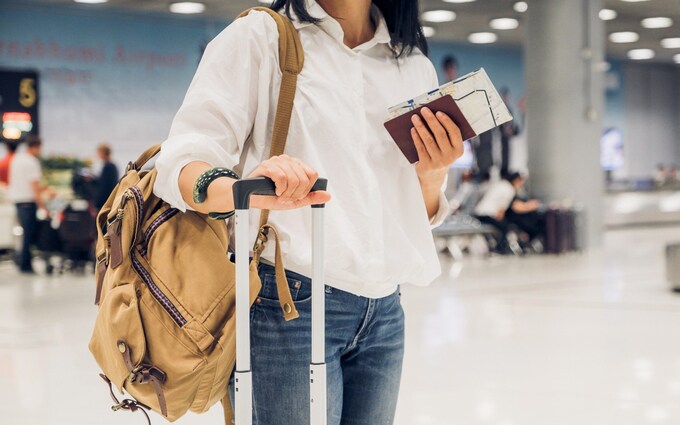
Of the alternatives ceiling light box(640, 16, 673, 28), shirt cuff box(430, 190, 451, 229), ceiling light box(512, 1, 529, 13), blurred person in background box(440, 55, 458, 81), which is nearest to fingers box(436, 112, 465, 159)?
shirt cuff box(430, 190, 451, 229)

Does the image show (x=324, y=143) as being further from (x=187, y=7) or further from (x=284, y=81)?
(x=187, y=7)

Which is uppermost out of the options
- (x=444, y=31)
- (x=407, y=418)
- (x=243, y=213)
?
(x=444, y=31)

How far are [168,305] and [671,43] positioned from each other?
23.9m

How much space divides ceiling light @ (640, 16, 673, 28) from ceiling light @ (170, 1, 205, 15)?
955cm

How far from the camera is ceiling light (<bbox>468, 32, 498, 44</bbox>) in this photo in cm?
2044

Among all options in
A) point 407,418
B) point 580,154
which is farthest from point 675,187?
point 407,418

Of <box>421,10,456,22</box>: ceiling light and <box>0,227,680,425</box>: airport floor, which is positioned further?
<box>421,10,456,22</box>: ceiling light

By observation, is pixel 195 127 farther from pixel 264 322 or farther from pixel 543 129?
pixel 543 129

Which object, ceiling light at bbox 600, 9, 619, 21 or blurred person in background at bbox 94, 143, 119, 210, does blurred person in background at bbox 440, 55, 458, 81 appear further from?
blurred person in background at bbox 94, 143, 119, 210

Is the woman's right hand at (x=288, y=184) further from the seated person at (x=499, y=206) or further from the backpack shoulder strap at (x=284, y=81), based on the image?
the seated person at (x=499, y=206)

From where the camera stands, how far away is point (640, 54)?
25.1 metres

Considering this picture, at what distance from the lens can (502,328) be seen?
7.04 m

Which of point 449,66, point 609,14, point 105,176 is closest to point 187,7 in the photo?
point 105,176

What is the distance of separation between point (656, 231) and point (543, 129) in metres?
7.19
